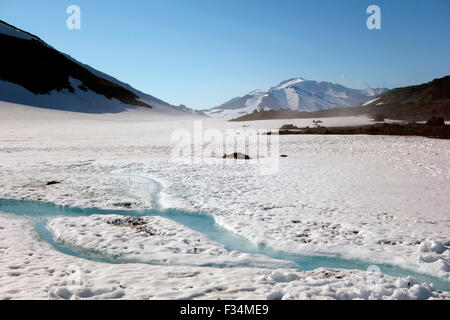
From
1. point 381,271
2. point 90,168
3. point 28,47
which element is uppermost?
point 28,47

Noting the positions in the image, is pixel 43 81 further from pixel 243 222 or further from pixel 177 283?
pixel 177 283

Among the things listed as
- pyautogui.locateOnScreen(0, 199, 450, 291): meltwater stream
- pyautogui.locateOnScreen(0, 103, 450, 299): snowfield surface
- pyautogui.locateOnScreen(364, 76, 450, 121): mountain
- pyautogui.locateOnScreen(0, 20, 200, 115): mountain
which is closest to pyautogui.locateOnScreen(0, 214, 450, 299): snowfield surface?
pyautogui.locateOnScreen(0, 103, 450, 299): snowfield surface

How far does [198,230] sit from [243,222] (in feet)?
4.71

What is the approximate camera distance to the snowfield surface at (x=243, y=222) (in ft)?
18.4

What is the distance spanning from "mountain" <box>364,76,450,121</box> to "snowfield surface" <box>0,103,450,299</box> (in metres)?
43.5

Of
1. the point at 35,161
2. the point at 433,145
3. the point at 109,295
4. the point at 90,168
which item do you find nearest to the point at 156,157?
the point at 90,168

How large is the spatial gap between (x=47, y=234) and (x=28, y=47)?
118 m

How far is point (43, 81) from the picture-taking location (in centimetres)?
9225

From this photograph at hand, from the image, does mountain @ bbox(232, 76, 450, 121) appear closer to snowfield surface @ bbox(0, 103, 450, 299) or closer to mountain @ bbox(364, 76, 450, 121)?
mountain @ bbox(364, 76, 450, 121)

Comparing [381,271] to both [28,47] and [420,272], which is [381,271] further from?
[28,47]

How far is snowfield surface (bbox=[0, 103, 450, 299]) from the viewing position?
5.61 m

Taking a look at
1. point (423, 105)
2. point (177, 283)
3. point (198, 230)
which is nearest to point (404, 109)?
point (423, 105)

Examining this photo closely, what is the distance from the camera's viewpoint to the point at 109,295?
5230 mm
